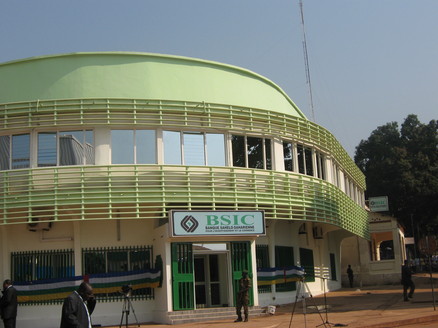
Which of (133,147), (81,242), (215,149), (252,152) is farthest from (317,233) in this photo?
(81,242)

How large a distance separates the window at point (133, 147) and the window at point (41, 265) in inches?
143

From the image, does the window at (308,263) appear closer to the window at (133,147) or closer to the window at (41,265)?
the window at (133,147)

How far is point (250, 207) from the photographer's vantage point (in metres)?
22.2

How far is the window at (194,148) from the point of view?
22000 mm

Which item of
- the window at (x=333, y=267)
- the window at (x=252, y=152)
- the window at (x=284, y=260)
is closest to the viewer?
the window at (x=252, y=152)

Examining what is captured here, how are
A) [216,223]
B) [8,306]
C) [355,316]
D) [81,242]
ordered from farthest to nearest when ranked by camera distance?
[81,242], [216,223], [355,316], [8,306]

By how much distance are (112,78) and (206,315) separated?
28.4 ft

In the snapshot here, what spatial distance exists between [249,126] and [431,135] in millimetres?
40718

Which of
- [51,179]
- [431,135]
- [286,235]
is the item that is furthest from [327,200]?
[431,135]

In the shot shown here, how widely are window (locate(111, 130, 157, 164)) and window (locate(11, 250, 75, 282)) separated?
3.63 metres

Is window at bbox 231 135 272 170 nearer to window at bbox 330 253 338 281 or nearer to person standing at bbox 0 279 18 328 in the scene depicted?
person standing at bbox 0 279 18 328

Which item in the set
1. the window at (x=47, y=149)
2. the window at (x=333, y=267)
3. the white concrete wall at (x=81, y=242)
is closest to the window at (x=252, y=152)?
the white concrete wall at (x=81, y=242)

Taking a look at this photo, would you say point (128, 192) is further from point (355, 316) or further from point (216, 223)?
point (355, 316)

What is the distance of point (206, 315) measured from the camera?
2039 centimetres
